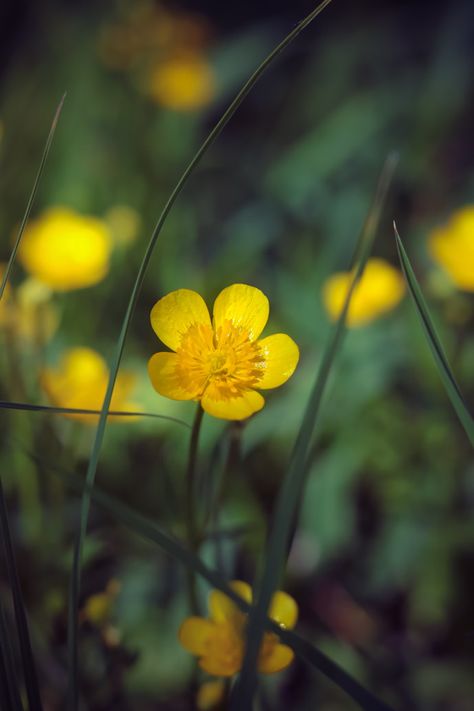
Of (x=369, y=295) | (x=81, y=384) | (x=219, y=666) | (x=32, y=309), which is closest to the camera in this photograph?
(x=219, y=666)

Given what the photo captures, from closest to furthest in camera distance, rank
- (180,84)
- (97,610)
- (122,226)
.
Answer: (97,610) → (122,226) → (180,84)

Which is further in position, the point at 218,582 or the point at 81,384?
the point at 81,384

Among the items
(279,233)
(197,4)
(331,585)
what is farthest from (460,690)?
(197,4)

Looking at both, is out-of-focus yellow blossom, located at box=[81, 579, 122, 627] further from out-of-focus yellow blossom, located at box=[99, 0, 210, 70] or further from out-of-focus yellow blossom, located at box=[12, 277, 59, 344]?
out-of-focus yellow blossom, located at box=[99, 0, 210, 70]

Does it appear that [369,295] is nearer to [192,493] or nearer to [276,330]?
[276,330]

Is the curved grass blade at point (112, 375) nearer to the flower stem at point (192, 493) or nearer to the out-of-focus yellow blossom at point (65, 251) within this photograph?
the flower stem at point (192, 493)

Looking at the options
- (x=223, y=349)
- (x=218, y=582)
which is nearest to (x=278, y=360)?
(x=223, y=349)

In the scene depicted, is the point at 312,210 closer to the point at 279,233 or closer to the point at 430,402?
the point at 279,233
